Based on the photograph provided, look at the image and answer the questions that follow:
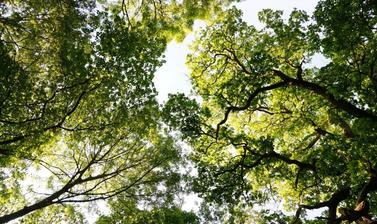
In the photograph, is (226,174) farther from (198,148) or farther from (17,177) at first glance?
(17,177)

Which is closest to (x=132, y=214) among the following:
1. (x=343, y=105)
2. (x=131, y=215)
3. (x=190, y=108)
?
(x=131, y=215)

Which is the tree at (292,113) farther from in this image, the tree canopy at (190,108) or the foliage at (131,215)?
the foliage at (131,215)

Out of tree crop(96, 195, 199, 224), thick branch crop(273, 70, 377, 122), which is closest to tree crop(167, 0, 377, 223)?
thick branch crop(273, 70, 377, 122)

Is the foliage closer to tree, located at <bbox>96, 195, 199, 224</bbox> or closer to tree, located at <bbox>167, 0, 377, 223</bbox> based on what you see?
tree, located at <bbox>96, 195, 199, 224</bbox>

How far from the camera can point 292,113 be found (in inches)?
628

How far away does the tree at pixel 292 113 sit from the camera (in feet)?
39.1

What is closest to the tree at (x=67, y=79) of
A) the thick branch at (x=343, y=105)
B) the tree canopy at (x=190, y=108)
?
the tree canopy at (x=190, y=108)

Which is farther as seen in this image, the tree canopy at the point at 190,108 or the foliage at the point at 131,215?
the foliage at the point at 131,215

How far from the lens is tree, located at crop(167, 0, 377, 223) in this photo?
39.1 feet

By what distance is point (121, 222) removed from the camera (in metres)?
19.2

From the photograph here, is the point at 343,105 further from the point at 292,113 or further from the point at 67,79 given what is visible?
the point at 67,79

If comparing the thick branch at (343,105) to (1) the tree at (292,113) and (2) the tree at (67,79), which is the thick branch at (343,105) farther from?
(2) the tree at (67,79)

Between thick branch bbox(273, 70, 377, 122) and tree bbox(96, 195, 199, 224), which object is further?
tree bbox(96, 195, 199, 224)

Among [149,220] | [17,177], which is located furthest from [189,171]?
[17,177]
